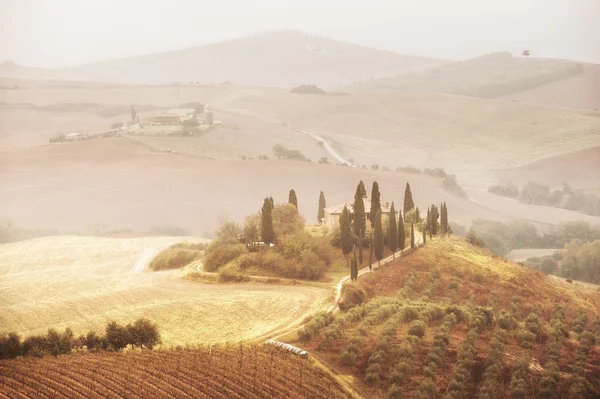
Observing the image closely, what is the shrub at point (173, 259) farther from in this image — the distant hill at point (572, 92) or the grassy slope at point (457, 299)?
the distant hill at point (572, 92)

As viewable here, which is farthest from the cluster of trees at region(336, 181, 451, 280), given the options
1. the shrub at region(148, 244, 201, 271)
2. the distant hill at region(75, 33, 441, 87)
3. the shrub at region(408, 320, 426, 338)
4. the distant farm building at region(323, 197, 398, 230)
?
the distant hill at region(75, 33, 441, 87)

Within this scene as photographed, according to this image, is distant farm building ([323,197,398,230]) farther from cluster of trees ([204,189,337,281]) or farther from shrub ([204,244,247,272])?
shrub ([204,244,247,272])

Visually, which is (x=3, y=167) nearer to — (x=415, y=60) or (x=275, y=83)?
(x=275, y=83)

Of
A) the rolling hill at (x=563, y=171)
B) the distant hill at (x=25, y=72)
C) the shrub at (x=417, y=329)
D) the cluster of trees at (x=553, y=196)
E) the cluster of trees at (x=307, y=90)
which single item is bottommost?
the cluster of trees at (x=553, y=196)

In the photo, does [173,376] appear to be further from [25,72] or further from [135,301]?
[25,72]

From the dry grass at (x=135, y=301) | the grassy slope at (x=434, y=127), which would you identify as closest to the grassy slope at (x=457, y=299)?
the dry grass at (x=135, y=301)
